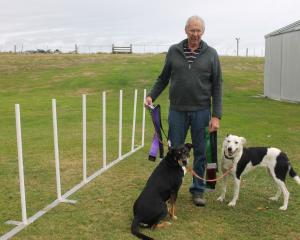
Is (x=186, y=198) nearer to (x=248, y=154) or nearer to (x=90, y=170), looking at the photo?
(x=248, y=154)

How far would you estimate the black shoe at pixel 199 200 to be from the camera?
618cm

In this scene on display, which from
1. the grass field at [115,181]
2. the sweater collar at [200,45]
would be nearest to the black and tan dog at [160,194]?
the grass field at [115,181]

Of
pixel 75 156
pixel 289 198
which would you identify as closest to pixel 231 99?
pixel 75 156

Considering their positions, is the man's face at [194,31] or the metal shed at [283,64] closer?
the man's face at [194,31]

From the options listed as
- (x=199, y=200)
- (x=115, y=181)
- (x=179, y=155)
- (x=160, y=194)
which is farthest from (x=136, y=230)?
(x=115, y=181)

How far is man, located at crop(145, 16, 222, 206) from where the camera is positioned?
5.86 metres

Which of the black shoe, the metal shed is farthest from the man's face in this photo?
the metal shed

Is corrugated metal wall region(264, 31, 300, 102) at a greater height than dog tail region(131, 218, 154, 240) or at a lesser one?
greater

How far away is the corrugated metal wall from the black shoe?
1521 cm

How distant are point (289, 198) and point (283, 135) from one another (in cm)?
576

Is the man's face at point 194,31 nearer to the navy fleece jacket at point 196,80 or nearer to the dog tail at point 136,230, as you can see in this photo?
the navy fleece jacket at point 196,80

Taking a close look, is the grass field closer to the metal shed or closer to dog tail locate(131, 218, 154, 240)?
dog tail locate(131, 218, 154, 240)

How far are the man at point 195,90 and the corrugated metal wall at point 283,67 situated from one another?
15131mm

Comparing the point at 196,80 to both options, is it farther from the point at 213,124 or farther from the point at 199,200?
the point at 199,200
